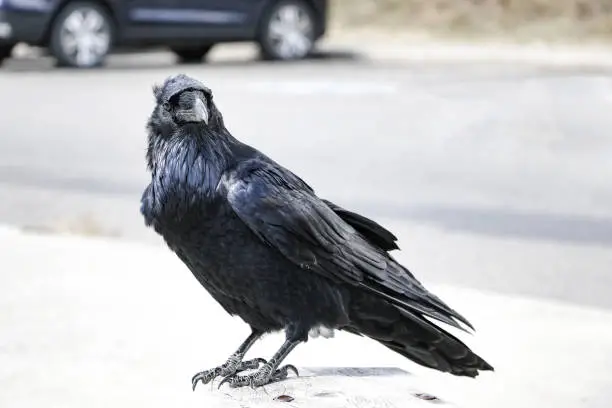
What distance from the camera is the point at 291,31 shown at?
16.8m

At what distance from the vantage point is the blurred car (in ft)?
48.0

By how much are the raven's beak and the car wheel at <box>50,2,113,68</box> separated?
11919 mm

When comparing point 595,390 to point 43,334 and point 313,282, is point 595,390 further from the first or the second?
point 43,334

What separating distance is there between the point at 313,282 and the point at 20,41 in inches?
463

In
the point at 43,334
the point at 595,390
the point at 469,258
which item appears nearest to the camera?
the point at 595,390

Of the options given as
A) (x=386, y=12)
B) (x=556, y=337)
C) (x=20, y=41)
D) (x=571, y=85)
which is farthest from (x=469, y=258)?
(x=386, y=12)

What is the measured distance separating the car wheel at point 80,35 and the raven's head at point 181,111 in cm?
1175

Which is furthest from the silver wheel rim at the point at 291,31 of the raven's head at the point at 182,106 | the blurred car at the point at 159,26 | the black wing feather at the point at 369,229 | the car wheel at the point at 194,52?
the raven's head at the point at 182,106

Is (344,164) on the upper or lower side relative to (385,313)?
lower

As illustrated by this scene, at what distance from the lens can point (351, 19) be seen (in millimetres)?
21062

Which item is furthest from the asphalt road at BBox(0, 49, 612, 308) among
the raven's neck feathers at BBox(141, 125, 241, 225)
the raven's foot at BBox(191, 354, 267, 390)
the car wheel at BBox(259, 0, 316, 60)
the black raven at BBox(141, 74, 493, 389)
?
the raven's neck feathers at BBox(141, 125, 241, 225)

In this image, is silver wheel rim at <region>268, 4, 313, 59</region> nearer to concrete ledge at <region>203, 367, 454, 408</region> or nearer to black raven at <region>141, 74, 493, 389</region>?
concrete ledge at <region>203, 367, 454, 408</region>

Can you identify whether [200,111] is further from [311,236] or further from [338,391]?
[338,391]

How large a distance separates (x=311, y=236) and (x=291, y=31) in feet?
→ 44.1
